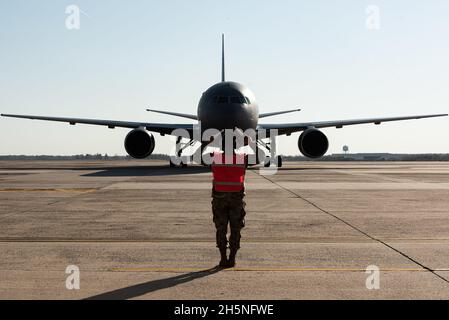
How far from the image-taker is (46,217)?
946 centimetres

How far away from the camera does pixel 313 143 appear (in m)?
28.6

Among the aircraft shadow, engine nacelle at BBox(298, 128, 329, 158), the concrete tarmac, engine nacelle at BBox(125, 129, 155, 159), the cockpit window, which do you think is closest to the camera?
the concrete tarmac

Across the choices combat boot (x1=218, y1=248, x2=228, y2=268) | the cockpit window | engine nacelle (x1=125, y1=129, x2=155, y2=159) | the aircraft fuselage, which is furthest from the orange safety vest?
engine nacelle (x1=125, y1=129, x2=155, y2=159)

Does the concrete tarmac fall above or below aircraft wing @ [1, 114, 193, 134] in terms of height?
below

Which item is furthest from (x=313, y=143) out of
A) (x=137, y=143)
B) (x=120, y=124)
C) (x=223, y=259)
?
(x=223, y=259)

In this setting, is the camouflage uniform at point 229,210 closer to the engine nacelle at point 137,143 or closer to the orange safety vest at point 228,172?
the orange safety vest at point 228,172

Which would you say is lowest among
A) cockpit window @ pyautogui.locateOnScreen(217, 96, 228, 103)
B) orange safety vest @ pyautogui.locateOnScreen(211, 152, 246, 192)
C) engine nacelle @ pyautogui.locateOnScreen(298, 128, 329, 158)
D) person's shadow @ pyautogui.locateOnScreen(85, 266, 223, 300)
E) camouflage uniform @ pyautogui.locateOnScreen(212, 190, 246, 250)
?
person's shadow @ pyautogui.locateOnScreen(85, 266, 223, 300)

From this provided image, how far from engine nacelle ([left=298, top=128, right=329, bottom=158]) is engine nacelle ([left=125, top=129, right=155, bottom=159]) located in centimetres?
845

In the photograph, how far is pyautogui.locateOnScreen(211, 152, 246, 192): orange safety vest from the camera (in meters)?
6.30

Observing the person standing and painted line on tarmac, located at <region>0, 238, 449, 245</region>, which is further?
painted line on tarmac, located at <region>0, 238, 449, 245</region>

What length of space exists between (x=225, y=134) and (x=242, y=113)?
16.8 m

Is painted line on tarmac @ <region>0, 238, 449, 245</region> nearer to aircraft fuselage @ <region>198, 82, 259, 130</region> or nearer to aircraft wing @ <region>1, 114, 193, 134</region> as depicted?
aircraft fuselage @ <region>198, 82, 259, 130</region>

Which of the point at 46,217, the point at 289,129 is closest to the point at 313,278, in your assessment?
the point at 46,217

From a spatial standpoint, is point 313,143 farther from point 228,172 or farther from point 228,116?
point 228,172
